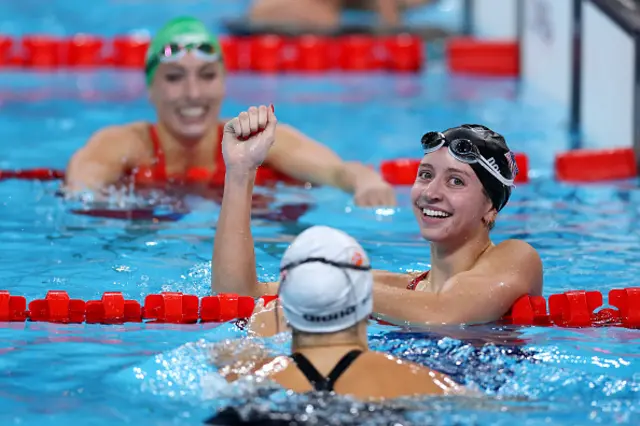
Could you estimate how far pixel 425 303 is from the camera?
3936 mm

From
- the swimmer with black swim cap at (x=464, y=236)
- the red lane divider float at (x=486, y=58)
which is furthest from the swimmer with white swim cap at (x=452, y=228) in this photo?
the red lane divider float at (x=486, y=58)

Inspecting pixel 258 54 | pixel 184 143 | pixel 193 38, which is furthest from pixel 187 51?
pixel 258 54

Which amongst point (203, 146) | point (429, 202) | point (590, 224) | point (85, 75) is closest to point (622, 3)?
point (590, 224)

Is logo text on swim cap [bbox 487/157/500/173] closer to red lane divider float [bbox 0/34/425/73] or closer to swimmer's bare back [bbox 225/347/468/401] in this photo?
swimmer's bare back [bbox 225/347/468/401]

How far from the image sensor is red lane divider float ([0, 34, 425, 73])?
414 inches

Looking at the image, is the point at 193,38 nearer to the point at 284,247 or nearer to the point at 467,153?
the point at 284,247

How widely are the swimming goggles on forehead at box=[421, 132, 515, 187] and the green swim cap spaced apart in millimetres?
2245

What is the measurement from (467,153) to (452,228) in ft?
0.84

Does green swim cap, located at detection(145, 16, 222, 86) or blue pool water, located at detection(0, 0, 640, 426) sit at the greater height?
green swim cap, located at detection(145, 16, 222, 86)

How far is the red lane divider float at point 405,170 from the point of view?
674 centimetres

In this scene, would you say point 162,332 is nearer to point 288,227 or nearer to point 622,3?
point 288,227

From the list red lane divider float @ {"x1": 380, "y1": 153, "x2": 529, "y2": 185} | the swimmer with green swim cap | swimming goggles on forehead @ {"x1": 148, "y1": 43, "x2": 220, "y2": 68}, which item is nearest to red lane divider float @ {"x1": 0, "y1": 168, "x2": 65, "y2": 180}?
the swimmer with green swim cap

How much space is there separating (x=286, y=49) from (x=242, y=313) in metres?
6.76

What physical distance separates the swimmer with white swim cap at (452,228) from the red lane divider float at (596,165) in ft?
9.15
